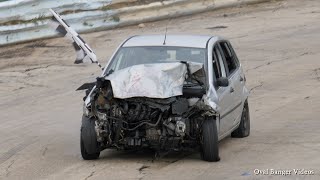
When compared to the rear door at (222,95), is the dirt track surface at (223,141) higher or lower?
lower

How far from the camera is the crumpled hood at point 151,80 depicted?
984cm

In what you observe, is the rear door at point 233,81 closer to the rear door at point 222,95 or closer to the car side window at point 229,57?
the car side window at point 229,57

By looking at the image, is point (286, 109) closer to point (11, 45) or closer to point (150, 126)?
point (150, 126)

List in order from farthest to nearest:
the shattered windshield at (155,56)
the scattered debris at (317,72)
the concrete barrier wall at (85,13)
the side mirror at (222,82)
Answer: the concrete barrier wall at (85,13) → the scattered debris at (317,72) → the shattered windshield at (155,56) → the side mirror at (222,82)

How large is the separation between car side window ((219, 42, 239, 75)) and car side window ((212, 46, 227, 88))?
0.23 meters

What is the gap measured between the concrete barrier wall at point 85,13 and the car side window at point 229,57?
981cm

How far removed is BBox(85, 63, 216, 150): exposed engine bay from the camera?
973 cm

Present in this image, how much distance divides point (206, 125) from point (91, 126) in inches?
54.9

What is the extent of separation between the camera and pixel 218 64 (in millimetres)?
11297

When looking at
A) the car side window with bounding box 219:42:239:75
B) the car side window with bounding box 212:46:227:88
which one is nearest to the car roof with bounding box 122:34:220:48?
the car side window with bounding box 212:46:227:88

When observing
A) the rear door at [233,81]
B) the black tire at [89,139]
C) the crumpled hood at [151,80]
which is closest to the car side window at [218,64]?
the rear door at [233,81]

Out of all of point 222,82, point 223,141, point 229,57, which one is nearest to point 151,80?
point 222,82

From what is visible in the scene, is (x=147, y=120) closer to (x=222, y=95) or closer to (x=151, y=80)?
(x=151, y=80)

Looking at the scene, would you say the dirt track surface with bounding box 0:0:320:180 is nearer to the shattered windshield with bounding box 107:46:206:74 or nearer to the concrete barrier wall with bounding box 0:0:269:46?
the concrete barrier wall with bounding box 0:0:269:46
